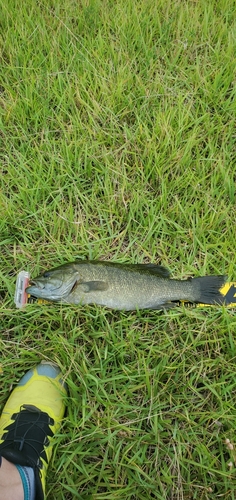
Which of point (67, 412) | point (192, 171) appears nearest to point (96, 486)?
point (67, 412)

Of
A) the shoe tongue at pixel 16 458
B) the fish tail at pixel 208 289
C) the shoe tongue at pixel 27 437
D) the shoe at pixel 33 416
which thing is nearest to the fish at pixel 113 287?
the fish tail at pixel 208 289

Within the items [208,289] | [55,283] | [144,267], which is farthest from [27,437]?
[208,289]

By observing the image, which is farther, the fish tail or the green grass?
the fish tail

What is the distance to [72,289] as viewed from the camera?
2.44 meters

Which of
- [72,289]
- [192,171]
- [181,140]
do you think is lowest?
[72,289]

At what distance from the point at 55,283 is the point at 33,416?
83 cm

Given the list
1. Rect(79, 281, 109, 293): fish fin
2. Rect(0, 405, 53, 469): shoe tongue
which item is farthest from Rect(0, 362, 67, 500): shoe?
Rect(79, 281, 109, 293): fish fin

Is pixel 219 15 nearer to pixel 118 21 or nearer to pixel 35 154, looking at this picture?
pixel 118 21

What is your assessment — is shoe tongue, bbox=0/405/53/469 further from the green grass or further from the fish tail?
the fish tail

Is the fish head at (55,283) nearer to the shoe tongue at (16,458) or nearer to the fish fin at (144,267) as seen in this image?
the fish fin at (144,267)

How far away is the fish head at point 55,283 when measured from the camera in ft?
7.94

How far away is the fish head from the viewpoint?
7.94ft

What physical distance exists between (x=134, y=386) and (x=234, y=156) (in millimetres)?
1859

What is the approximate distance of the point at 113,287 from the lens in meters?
2.42
